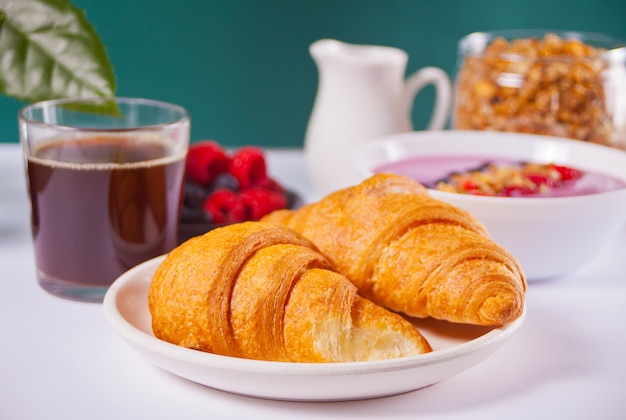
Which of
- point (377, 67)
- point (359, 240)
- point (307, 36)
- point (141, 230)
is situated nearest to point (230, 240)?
point (359, 240)

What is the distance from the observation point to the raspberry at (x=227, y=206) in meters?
1.24

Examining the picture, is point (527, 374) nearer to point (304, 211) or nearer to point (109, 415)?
point (304, 211)

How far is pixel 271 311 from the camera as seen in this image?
2.52 feet

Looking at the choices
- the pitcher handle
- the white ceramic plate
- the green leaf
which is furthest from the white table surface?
the pitcher handle

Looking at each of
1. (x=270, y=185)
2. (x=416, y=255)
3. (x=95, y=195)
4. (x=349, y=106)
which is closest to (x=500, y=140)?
(x=349, y=106)

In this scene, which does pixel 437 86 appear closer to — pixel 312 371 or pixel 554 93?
pixel 554 93

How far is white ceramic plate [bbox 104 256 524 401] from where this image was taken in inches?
27.7

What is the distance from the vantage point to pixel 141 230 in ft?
3.34

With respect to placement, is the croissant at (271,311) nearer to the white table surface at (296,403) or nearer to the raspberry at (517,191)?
the white table surface at (296,403)

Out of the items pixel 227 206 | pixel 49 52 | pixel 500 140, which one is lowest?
pixel 227 206

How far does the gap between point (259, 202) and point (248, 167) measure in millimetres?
92

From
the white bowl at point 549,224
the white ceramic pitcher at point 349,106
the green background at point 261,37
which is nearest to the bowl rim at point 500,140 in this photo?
the white bowl at point 549,224

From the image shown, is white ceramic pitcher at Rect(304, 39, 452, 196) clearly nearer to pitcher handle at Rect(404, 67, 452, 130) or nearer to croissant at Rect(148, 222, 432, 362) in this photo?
pitcher handle at Rect(404, 67, 452, 130)

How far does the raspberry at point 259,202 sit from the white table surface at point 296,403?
311 millimetres
